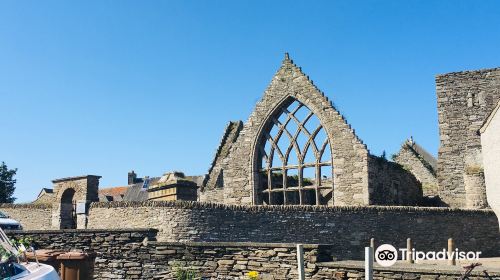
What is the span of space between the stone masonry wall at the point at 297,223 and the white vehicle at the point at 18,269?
10303mm

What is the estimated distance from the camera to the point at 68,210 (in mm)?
21031

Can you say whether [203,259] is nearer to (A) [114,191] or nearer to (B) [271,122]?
(B) [271,122]

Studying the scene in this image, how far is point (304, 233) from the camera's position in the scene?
52.5 ft

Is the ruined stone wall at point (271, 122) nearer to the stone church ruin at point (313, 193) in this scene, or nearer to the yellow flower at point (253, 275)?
the stone church ruin at point (313, 193)

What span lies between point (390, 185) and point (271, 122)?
5890 mm

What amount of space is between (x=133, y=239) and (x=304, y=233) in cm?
661

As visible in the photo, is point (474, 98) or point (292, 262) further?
point (474, 98)

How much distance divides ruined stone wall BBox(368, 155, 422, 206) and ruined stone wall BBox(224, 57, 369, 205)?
509mm

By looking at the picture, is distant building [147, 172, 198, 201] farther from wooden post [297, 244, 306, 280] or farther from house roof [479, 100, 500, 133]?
house roof [479, 100, 500, 133]

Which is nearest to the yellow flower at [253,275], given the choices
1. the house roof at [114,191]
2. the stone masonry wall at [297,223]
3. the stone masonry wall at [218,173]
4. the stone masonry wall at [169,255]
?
the stone masonry wall at [169,255]

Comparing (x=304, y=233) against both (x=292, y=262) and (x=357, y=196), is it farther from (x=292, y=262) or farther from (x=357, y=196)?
(x=292, y=262)

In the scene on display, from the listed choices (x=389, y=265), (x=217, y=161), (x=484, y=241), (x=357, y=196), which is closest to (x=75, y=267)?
(x=389, y=265)

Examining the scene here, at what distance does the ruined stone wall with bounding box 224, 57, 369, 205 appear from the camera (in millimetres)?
21094

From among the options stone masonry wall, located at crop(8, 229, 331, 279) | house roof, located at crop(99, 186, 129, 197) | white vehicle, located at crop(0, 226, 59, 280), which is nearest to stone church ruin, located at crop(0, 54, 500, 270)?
stone masonry wall, located at crop(8, 229, 331, 279)
